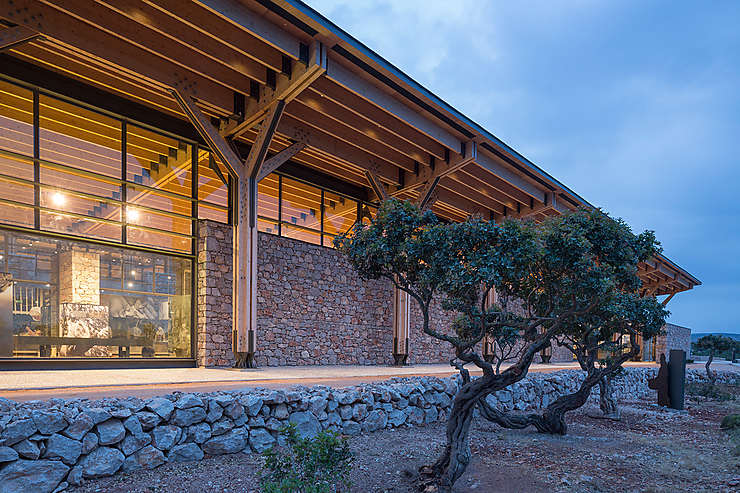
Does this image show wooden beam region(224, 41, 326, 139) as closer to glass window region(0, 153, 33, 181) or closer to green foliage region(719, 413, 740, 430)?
glass window region(0, 153, 33, 181)

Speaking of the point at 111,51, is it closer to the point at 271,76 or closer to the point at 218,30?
the point at 218,30

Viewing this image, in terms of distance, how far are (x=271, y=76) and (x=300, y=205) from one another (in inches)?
191

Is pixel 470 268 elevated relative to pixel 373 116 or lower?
lower

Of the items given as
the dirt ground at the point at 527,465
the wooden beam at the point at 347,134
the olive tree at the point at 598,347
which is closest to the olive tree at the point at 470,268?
the dirt ground at the point at 527,465

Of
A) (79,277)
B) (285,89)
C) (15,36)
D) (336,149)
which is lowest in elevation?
(79,277)

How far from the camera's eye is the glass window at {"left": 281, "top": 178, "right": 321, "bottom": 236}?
1355cm

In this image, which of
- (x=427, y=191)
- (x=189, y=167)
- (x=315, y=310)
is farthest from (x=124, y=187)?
(x=427, y=191)

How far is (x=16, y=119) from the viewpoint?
29.0 ft

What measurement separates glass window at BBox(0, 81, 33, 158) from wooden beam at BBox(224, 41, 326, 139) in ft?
12.6

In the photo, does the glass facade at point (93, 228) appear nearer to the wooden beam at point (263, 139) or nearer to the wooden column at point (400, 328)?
the wooden beam at point (263, 139)

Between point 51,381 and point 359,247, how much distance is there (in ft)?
17.1

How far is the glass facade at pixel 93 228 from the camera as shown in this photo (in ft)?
28.8

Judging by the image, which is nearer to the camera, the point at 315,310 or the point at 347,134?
the point at 347,134

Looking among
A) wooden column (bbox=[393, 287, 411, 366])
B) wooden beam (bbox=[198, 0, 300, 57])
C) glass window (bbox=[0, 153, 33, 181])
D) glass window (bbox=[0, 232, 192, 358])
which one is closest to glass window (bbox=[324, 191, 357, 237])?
wooden column (bbox=[393, 287, 411, 366])
